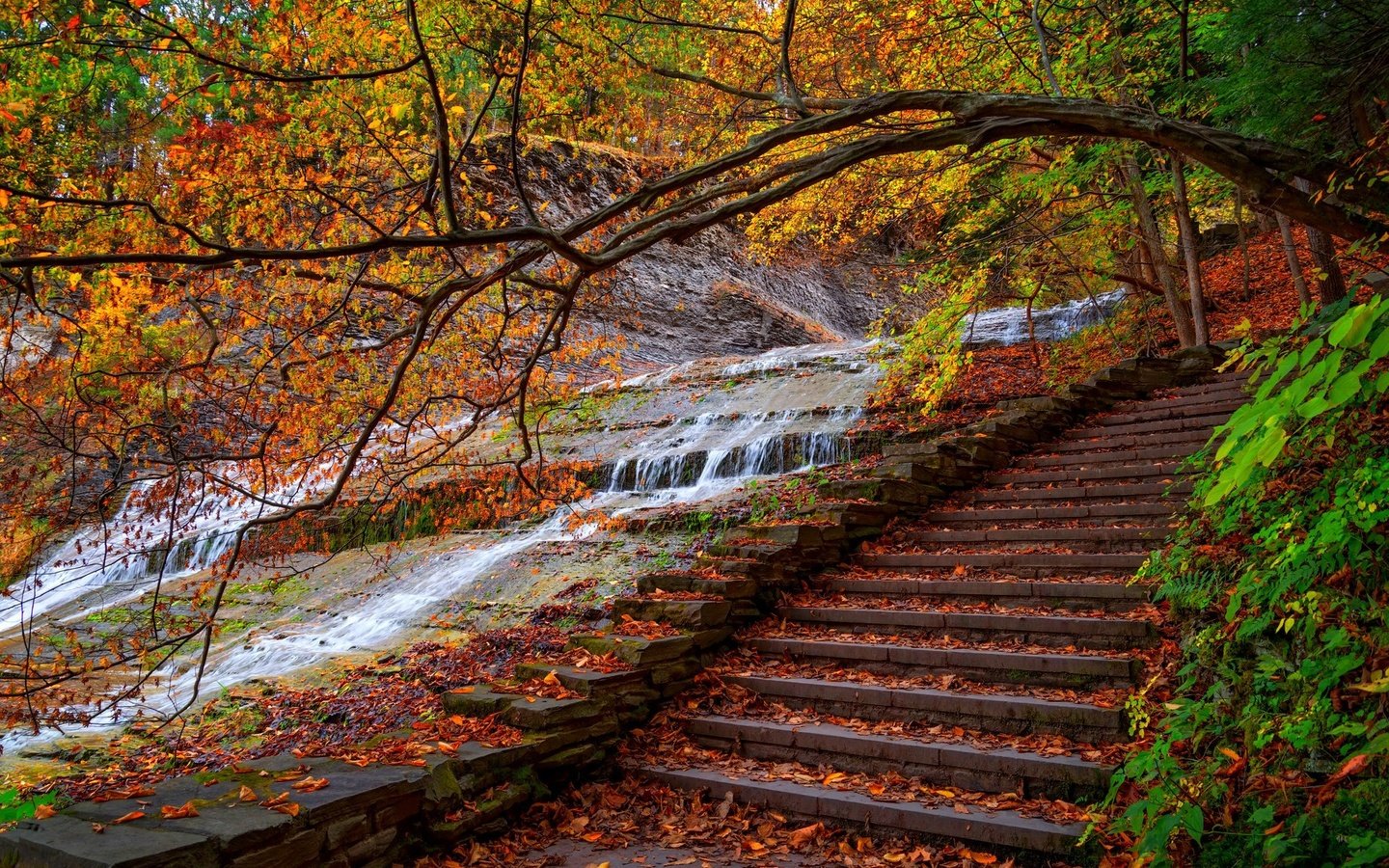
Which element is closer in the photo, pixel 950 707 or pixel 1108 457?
pixel 950 707

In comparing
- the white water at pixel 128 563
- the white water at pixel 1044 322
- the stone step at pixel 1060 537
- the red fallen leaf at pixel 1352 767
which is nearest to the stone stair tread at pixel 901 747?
the red fallen leaf at pixel 1352 767

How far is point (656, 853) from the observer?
3619mm

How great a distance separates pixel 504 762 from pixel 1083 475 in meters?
6.33

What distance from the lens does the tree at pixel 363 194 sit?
407cm

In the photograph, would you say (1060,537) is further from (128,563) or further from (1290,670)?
(128,563)

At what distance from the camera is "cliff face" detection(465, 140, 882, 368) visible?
21.5 meters

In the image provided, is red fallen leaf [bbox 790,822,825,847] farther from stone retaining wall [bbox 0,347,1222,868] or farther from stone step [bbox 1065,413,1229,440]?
stone step [bbox 1065,413,1229,440]

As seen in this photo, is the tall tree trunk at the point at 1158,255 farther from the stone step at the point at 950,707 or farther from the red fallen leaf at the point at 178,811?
the red fallen leaf at the point at 178,811

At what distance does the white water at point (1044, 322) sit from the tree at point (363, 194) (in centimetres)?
368

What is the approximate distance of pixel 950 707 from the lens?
4.41 metres

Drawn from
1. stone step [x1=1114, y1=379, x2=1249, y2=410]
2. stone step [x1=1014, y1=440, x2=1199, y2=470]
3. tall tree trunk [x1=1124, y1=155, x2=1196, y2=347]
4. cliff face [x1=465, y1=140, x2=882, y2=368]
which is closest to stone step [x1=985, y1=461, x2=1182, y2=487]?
stone step [x1=1014, y1=440, x2=1199, y2=470]

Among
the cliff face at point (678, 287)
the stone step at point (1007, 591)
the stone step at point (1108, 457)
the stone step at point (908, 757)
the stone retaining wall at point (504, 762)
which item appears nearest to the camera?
the stone retaining wall at point (504, 762)

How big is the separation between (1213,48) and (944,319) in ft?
12.4

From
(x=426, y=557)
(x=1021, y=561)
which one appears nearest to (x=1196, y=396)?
(x=1021, y=561)
